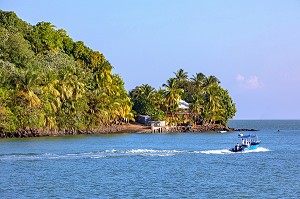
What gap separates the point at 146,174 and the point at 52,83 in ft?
143

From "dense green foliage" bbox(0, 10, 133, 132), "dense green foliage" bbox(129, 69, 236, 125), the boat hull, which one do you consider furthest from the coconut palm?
the boat hull

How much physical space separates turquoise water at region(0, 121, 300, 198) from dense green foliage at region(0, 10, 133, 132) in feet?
61.8

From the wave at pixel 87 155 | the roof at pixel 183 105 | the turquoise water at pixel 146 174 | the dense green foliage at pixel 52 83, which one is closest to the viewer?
the turquoise water at pixel 146 174

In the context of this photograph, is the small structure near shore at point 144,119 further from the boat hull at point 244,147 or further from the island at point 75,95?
the boat hull at point 244,147

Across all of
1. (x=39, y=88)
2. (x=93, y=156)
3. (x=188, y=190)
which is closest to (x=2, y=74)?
(x=39, y=88)

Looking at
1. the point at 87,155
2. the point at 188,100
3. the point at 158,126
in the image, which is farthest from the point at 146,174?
the point at 188,100

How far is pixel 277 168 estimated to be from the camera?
42.9 m

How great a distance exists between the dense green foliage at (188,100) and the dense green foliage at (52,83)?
16.4 ft

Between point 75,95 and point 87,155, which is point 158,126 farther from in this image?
point 87,155

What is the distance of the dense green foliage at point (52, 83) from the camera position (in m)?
74.2

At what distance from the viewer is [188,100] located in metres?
110

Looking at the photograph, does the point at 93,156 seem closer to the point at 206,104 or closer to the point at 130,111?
the point at 130,111

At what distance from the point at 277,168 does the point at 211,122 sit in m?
63.9

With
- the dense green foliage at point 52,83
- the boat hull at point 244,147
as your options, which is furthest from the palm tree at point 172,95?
the boat hull at point 244,147
